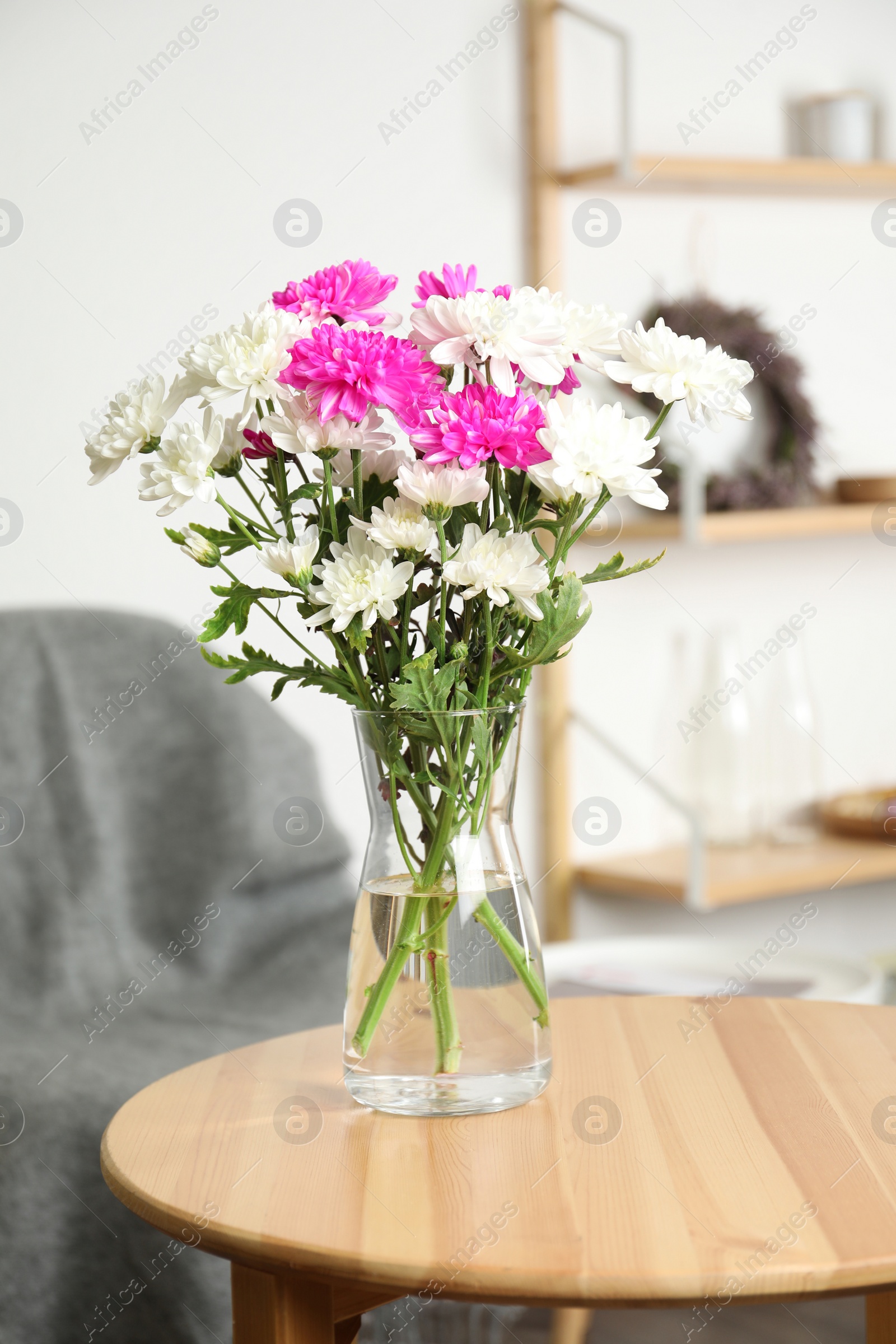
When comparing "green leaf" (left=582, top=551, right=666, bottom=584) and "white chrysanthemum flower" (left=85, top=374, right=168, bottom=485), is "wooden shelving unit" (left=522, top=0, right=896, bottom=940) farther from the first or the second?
"white chrysanthemum flower" (left=85, top=374, right=168, bottom=485)

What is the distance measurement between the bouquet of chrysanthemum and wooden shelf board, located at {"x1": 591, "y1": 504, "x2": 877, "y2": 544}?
1.17 metres

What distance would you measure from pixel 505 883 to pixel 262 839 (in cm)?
90

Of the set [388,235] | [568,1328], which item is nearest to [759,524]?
[388,235]

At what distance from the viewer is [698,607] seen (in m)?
2.19

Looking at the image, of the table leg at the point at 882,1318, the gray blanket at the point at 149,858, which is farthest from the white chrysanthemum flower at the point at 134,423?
the gray blanket at the point at 149,858

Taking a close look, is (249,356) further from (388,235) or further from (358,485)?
(388,235)

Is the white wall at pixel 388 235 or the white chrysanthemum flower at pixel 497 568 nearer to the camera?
the white chrysanthemum flower at pixel 497 568

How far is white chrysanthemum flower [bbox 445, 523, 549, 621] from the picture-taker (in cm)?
73

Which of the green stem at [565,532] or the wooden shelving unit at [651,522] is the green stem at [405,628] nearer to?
the green stem at [565,532]

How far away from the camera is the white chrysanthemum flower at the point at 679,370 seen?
0.77 m

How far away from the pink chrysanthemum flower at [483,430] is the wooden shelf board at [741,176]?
1259 mm

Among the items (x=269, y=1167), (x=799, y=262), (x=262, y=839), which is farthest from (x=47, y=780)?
(x=799, y=262)

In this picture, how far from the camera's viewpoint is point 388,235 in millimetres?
1918

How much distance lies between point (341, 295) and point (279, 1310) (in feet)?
1.82
